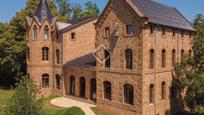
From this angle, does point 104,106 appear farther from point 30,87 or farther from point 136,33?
point 30,87

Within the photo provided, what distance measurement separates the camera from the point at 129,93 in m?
27.5

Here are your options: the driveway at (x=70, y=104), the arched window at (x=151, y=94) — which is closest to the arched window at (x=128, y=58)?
the arched window at (x=151, y=94)

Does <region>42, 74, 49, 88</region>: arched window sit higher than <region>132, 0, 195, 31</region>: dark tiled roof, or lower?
lower

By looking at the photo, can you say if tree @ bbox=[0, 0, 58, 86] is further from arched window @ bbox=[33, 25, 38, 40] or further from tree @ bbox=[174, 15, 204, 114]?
tree @ bbox=[174, 15, 204, 114]

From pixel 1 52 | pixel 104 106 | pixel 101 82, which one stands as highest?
pixel 1 52

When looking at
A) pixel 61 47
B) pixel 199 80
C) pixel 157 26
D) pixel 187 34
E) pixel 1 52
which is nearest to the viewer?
pixel 199 80

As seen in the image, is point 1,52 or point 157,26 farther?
point 1,52

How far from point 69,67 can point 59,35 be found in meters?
4.91

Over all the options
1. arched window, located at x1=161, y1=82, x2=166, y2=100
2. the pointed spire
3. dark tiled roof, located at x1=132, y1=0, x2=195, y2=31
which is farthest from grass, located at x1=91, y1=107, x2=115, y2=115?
the pointed spire

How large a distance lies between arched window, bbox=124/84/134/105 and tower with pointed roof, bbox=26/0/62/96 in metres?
13.2

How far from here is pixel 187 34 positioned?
34281mm

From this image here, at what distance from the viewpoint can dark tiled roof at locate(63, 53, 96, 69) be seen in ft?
112

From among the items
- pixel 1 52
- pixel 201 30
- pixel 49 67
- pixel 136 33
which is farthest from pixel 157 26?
pixel 1 52

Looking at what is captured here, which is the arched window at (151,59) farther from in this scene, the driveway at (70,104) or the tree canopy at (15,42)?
the tree canopy at (15,42)
